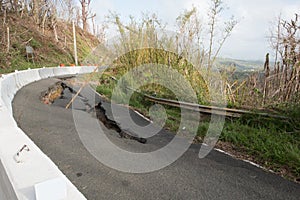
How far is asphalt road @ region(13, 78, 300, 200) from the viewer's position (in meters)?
2.46

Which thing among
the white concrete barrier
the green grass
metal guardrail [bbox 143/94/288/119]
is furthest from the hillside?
the green grass

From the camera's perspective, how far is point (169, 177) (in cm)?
280

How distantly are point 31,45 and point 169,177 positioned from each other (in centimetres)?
2248

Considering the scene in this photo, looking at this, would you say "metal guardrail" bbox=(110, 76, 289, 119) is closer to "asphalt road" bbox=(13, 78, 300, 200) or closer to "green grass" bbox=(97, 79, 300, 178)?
"green grass" bbox=(97, 79, 300, 178)

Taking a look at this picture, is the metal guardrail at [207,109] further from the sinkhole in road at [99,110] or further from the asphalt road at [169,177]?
the sinkhole in road at [99,110]

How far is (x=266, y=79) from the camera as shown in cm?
518

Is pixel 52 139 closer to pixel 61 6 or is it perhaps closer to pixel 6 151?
pixel 6 151

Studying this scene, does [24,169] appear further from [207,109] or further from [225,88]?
[225,88]

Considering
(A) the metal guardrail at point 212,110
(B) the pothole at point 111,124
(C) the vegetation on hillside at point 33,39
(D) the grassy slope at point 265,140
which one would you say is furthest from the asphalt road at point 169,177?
(C) the vegetation on hillside at point 33,39

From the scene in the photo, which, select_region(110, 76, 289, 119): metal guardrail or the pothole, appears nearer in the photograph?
the pothole

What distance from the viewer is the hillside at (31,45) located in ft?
54.7

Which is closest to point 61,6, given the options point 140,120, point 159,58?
point 159,58

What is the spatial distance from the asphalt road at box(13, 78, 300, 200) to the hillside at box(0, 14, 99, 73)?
45.1ft

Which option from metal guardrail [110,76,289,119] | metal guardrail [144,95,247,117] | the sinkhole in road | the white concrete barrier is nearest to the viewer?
the white concrete barrier
